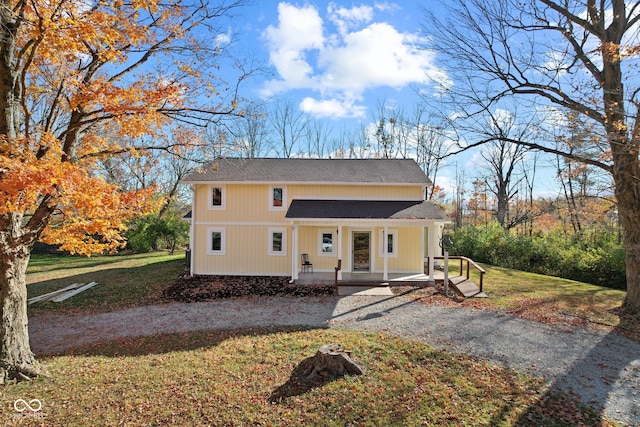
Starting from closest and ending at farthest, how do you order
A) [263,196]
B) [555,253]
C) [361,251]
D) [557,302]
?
[557,302]
[361,251]
[263,196]
[555,253]

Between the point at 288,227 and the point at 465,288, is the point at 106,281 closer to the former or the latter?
the point at 288,227

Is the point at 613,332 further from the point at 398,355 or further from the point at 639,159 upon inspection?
the point at 398,355

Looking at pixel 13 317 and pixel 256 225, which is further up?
pixel 256 225

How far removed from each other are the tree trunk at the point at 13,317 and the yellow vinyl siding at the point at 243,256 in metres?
9.96

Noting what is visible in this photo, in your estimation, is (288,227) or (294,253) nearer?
(294,253)

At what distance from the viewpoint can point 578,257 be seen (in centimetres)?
1761

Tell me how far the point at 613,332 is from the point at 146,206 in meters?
11.9

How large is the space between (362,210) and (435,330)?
23.7 ft

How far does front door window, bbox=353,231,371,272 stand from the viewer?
16156 mm

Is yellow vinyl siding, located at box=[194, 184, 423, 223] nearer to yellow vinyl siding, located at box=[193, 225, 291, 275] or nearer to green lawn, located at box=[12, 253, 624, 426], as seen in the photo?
yellow vinyl siding, located at box=[193, 225, 291, 275]

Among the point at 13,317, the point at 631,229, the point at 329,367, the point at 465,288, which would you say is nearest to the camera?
the point at 329,367

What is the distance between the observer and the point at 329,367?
20.5 ft

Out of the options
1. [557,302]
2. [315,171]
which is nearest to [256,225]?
[315,171]

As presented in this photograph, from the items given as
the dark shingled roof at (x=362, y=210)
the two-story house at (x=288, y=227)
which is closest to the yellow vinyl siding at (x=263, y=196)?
the two-story house at (x=288, y=227)
